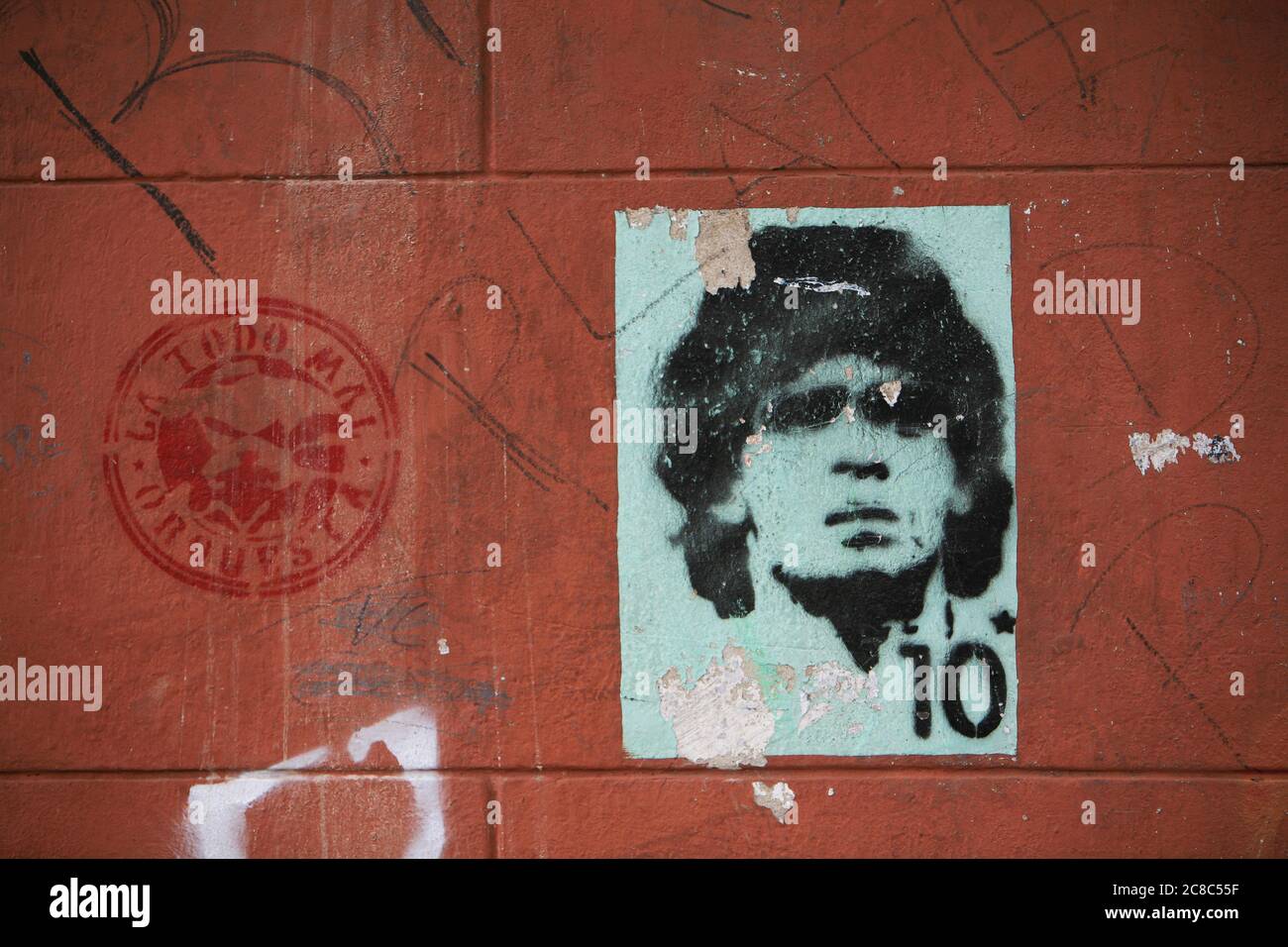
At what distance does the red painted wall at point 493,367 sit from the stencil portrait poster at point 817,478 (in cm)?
9

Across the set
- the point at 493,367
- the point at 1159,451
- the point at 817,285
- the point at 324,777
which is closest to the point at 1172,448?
the point at 1159,451

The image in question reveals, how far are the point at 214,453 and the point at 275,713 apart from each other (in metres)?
0.83

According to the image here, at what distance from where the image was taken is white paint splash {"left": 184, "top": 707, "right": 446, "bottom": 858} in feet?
8.73

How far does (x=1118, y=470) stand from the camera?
2641 mm

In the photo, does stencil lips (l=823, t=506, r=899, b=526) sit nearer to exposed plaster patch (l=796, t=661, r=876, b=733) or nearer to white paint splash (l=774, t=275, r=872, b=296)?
exposed plaster patch (l=796, t=661, r=876, b=733)

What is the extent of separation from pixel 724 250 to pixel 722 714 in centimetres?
144

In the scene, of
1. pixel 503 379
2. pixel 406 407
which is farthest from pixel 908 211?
pixel 406 407

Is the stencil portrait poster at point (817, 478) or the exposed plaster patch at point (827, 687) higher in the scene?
the stencil portrait poster at point (817, 478)

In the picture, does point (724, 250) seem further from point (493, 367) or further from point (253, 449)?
point (253, 449)

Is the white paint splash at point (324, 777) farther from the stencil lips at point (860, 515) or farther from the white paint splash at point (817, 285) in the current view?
the white paint splash at point (817, 285)

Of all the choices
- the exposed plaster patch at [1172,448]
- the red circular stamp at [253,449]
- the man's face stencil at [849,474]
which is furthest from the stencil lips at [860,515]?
the red circular stamp at [253,449]

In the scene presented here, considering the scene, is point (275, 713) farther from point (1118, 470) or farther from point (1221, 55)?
point (1221, 55)

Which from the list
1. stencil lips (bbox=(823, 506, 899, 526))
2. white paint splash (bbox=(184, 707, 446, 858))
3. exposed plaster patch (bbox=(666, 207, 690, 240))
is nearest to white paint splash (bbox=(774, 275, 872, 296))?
exposed plaster patch (bbox=(666, 207, 690, 240))

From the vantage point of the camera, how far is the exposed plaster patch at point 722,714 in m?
2.66
